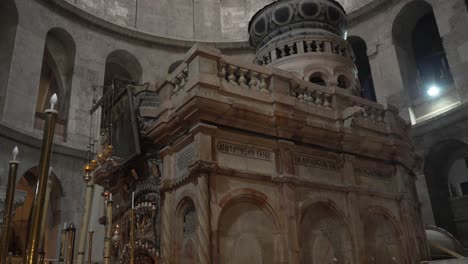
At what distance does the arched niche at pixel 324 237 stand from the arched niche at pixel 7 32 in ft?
47.6

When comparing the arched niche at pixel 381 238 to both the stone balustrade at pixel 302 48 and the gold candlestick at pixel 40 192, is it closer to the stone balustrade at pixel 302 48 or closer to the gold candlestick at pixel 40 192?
the stone balustrade at pixel 302 48

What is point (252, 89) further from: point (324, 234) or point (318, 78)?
point (318, 78)

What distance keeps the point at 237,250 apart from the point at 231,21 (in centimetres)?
2144

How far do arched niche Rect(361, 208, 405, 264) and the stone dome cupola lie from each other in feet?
18.3

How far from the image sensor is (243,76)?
8.71 meters

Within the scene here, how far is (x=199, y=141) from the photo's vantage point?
7.70m

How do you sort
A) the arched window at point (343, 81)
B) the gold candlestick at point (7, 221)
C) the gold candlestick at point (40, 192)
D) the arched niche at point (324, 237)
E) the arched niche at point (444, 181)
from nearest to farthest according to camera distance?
the gold candlestick at point (40, 192), the gold candlestick at point (7, 221), the arched niche at point (324, 237), the arched window at point (343, 81), the arched niche at point (444, 181)

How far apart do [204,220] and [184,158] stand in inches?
60.0

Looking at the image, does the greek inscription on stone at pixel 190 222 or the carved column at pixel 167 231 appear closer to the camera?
the greek inscription on stone at pixel 190 222

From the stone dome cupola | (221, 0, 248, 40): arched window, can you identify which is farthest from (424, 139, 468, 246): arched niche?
(221, 0, 248, 40): arched window

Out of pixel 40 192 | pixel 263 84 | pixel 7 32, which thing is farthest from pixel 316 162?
pixel 7 32

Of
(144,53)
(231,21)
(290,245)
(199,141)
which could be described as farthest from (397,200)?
(231,21)

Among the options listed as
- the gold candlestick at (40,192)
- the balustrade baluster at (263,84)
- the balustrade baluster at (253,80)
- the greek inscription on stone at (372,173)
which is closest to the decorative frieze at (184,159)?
the balustrade baluster at (253,80)

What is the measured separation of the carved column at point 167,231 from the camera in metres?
7.97
